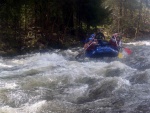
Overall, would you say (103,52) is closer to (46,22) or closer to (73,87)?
(73,87)

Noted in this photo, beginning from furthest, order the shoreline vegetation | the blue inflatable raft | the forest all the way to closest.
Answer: the forest → the shoreline vegetation → the blue inflatable raft

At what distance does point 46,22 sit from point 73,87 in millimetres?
9792

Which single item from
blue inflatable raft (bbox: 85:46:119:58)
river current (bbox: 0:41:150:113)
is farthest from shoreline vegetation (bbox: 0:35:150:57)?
blue inflatable raft (bbox: 85:46:119:58)

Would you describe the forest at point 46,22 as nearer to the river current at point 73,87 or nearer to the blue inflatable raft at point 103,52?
the river current at point 73,87

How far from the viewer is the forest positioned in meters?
16.8

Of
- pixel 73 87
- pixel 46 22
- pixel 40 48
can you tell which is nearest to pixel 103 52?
pixel 40 48

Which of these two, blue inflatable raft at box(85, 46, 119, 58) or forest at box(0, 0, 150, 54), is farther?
forest at box(0, 0, 150, 54)

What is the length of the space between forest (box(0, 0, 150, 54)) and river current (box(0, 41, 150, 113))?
12.2ft

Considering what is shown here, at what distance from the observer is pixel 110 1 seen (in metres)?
27.9

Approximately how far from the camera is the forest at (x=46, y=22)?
16797 millimetres

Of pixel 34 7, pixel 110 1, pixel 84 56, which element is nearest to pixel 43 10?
pixel 34 7

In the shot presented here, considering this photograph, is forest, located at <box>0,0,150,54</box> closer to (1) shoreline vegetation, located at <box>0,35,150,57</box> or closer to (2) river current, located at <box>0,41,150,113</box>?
(1) shoreline vegetation, located at <box>0,35,150,57</box>

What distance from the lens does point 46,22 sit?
716 inches

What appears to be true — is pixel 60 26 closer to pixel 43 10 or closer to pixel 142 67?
pixel 43 10
